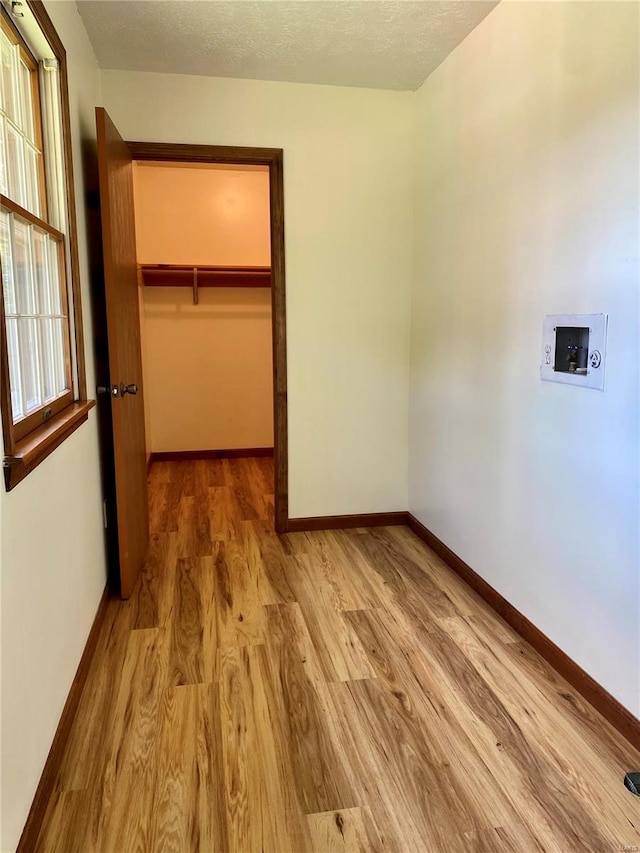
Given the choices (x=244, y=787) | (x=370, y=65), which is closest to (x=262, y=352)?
(x=370, y=65)

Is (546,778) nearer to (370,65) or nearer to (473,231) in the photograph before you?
(473,231)

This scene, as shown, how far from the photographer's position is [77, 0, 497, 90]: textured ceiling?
228cm

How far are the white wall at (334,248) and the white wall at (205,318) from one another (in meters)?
1.80

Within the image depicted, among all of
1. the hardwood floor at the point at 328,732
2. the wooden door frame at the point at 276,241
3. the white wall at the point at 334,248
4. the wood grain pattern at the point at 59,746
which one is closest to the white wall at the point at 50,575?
the wood grain pattern at the point at 59,746

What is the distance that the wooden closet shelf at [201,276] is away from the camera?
477 cm

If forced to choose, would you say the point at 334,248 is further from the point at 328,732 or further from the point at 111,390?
the point at 328,732

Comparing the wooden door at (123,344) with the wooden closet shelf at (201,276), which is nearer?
the wooden door at (123,344)

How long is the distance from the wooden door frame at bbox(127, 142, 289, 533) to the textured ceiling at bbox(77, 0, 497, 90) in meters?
0.36

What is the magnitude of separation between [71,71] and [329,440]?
2.13 metres

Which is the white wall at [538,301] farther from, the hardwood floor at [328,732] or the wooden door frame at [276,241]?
the wooden door frame at [276,241]

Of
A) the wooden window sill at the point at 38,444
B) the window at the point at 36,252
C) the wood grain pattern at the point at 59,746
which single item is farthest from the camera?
the window at the point at 36,252

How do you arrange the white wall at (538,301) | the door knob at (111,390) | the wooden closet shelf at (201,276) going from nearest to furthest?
the white wall at (538,301), the door knob at (111,390), the wooden closet shelf at (201,276)

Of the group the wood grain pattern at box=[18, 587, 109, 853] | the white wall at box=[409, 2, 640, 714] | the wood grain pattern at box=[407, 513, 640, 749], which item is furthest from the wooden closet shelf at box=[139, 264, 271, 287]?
the wood grain pattern at box=[18, 587, 109, 853]

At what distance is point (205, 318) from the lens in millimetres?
5062
